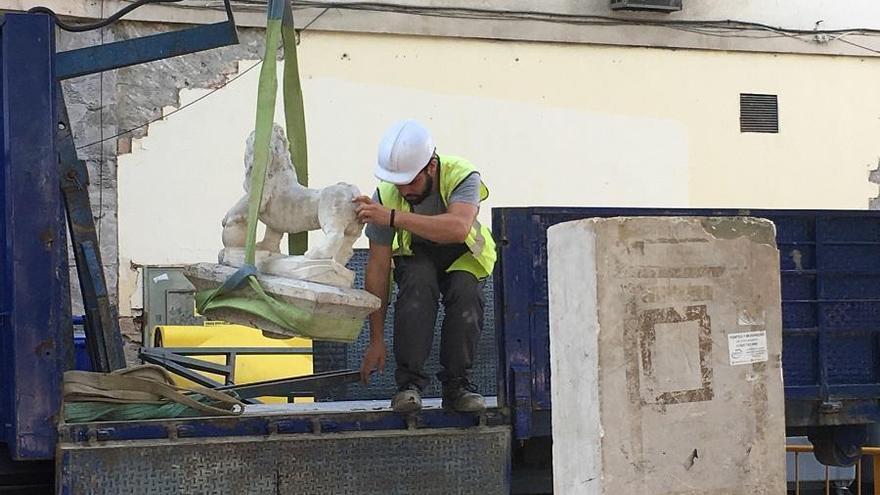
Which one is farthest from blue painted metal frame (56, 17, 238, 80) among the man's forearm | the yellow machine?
the yellow machine

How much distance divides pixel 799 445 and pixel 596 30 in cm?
495

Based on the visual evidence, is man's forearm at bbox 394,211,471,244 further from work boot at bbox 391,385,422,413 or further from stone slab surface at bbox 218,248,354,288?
work boot at bbox 391,385,422,413

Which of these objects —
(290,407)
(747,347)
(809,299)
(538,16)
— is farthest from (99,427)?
(538,16)

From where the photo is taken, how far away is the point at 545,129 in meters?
10.1

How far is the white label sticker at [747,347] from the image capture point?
3.50 m

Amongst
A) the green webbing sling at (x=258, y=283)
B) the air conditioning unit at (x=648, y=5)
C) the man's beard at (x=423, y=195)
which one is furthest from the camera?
the air conditioning unit at (x=648, y=5)

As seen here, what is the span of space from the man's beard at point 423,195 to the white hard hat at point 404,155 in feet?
0.41

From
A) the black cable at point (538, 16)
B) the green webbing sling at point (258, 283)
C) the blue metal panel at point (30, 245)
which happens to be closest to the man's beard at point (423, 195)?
the green webbing sling at point (258, 283)

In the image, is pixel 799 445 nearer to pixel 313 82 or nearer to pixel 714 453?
pixel 714 453

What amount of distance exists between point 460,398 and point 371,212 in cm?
76

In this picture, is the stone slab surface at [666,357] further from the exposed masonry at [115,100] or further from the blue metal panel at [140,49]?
the exposed masonry at [115,100]

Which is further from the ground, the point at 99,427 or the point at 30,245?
the point at 30,245

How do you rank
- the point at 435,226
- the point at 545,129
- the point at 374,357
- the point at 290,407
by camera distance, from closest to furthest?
1. the point at 435,226
2. the point at 290,407
3. the point at 374,357
4. the point at 545,129

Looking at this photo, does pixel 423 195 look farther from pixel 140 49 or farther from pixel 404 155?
pixel 140 49
